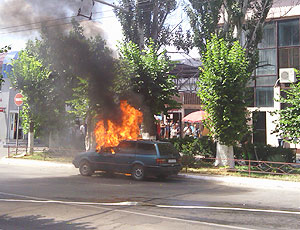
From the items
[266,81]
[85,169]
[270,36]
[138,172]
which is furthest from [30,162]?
[270,36]

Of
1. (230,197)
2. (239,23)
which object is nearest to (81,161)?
(230,197)

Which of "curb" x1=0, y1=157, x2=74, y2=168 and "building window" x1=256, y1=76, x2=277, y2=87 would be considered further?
"building window" x1=256, y1=76, x2=277, y2=87

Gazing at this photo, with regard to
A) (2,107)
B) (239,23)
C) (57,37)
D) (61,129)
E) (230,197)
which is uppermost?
(239,23)

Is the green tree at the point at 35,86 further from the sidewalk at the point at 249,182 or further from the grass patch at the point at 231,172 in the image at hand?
the sidewalk at the point at 249,182

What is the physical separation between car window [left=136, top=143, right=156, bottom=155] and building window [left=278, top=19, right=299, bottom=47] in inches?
638

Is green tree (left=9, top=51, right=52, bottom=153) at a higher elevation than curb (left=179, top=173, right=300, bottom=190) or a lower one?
higher

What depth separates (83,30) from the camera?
1486cm

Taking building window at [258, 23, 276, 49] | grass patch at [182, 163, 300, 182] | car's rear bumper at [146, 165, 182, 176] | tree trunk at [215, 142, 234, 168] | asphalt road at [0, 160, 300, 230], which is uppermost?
building window at [258, 23, 276, 49]

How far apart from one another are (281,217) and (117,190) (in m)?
4.95

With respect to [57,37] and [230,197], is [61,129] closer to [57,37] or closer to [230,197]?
[57,37]

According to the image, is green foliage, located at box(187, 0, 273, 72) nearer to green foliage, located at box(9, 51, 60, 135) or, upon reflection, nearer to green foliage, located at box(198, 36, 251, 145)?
green foliage, located at box(198, 36, 251, 145)

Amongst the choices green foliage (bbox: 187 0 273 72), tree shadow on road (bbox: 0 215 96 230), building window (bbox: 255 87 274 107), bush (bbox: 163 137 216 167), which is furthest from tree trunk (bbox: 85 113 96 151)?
building window (bbox: 255 87 274 107)

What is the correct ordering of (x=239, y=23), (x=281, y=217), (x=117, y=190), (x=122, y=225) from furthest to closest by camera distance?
(x=239, y=23) → (x=117, y=190) → (x=281, y=217) → (x=122, y=225)

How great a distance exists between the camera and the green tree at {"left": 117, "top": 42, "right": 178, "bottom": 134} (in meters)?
16.1
